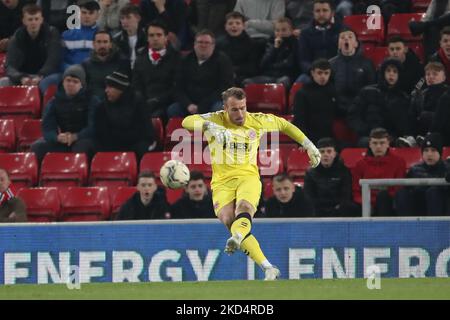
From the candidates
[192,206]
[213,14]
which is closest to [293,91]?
[213,14]

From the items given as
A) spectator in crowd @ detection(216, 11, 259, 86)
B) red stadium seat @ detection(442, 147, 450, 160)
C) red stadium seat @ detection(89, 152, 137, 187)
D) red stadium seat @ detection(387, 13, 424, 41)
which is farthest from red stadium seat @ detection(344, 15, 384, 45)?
red stadium seat @ detection(89, 152, 137, 187)

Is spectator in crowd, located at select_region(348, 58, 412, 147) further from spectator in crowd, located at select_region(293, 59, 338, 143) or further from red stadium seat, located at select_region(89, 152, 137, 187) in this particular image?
red stadium seat, located at select_region(89, 152, 137, 187)

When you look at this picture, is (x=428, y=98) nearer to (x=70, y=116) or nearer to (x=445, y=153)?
(x=445, y=153)

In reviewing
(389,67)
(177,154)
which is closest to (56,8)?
(177,154)

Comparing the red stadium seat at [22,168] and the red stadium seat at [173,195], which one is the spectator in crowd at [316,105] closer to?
the red stadium seat at [173,195]

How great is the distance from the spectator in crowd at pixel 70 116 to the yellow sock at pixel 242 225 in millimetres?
4588

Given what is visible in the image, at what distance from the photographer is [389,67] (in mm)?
15211

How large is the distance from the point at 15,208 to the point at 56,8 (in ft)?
14.9

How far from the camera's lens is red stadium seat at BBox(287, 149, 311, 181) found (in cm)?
1540

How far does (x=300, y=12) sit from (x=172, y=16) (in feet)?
5.65

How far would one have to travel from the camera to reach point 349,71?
15.7m

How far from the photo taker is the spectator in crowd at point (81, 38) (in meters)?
17.2

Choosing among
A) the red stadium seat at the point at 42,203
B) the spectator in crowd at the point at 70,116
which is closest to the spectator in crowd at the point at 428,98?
the spectator in crowd at the point at 70,116

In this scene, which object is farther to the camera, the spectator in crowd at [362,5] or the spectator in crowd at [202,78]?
the spectator in crowd at [362,5]
